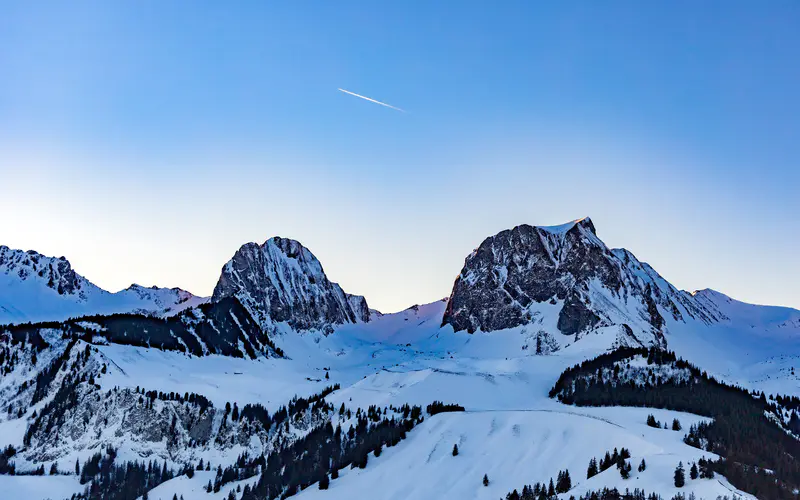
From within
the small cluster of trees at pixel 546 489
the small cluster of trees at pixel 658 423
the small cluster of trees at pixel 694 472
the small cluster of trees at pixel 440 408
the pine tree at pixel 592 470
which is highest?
the small cluster of trees at pixel 440 408

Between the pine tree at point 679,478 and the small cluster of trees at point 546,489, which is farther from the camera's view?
the small cluster of trees at point 546,489

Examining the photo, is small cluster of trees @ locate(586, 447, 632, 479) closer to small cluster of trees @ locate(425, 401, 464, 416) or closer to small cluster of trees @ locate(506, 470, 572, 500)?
small cluster of trees @ locate(506, 470, 572, 500)

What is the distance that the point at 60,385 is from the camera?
7254 inches

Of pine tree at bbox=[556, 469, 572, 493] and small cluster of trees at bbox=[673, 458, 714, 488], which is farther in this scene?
pine tree at bbox=[556, 469, 572, 493]

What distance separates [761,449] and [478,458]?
47.3 m

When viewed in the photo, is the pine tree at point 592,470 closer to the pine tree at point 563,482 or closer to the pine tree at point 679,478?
the pine tree at point 563,482

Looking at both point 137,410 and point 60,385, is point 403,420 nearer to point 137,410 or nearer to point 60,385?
point 137,410

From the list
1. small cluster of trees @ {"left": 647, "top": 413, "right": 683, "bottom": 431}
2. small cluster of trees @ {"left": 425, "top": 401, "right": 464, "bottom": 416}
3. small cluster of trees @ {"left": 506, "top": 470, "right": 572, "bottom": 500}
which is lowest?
small cluster of trees @ {"left": 506, "top": 470, "right": 572, "bottom": 500}

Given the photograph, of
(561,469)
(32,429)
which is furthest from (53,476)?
(561,469)

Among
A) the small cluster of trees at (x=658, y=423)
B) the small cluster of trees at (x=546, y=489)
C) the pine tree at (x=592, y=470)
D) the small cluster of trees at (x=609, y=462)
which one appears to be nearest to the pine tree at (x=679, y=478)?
the small cluster of trees at (x=609, y=462)

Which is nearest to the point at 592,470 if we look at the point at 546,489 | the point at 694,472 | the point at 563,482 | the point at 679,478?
the point at 563,482

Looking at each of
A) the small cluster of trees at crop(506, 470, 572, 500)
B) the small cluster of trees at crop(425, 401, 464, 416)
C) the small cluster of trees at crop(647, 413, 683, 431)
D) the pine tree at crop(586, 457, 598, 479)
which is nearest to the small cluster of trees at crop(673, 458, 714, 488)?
the pine tree at crop(586, 457, 598, 479)

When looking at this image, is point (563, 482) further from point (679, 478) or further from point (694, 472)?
point (694, 472)

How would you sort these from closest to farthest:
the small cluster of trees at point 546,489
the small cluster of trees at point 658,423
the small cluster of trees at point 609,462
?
the small cluster of trees at point 546,489
the small cluster of trees at point 609,462
the small cluster of trees at point 658,423
